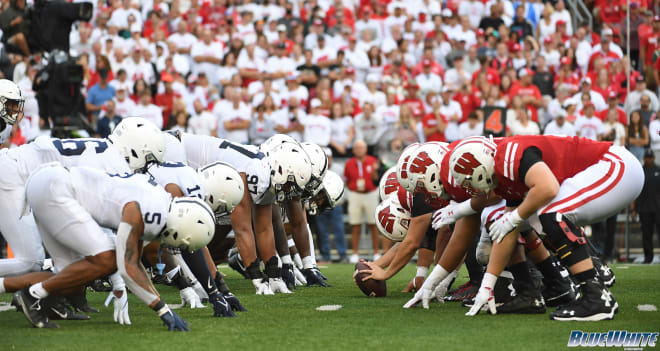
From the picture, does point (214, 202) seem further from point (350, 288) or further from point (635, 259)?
point (635, 259)

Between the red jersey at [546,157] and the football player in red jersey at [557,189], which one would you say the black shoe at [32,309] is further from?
the red jersey at [546,157]

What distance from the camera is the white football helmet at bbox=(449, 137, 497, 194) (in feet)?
22.5

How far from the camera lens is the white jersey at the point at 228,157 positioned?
29.4 ft

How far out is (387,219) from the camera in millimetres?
9109

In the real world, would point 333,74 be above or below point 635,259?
above

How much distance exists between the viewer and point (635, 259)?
15398 mm

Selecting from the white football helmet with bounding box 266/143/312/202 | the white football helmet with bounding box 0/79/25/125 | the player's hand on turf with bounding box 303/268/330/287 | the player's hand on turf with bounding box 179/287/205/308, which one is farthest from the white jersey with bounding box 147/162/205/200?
the player's hand on turf with bounding box 303/268/330/287

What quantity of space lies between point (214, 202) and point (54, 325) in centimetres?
170

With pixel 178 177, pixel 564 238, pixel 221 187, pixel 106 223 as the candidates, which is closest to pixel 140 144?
pixel 178 177

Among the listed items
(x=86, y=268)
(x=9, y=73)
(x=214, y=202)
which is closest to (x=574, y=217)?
(x=214, y=202)

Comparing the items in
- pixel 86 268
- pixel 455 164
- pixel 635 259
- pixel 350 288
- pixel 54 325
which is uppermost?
pixel 455 164

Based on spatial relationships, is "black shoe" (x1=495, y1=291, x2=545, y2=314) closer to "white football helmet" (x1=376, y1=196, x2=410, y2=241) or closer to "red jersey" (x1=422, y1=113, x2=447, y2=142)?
"white football helmet" (x1=376, y1=196, x2=410, y2=241)

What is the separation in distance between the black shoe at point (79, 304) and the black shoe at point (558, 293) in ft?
12.6

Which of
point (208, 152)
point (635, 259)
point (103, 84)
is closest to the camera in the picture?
point (208, 152)
